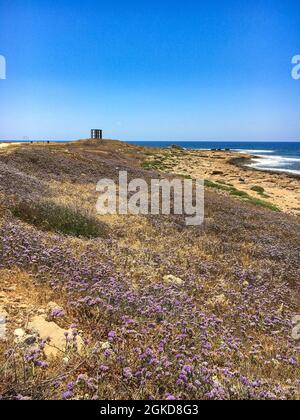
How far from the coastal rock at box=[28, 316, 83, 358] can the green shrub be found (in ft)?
15.0

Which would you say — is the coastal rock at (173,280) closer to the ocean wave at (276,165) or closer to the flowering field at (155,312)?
the flowering field at (155,312)

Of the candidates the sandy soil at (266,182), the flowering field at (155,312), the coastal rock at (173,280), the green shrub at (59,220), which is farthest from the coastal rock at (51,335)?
the sandy soil at (266,182)

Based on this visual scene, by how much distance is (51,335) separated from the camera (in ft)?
15.2

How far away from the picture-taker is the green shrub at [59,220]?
9.61m

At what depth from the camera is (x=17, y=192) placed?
11633 millimetres

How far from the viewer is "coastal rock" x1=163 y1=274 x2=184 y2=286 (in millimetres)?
7200

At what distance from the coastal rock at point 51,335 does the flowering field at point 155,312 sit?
0.12 m

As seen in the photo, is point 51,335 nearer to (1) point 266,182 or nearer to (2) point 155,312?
(2) point 155,312

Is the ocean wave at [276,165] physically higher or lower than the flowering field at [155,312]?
higher

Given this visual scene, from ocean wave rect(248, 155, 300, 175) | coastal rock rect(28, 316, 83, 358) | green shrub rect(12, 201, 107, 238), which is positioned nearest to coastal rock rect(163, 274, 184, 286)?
green shrub rect(12, 201, 107, 238)

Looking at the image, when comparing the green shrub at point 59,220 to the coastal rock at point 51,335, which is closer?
the coastal rock at point 51,335

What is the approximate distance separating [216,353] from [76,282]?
2503 mm

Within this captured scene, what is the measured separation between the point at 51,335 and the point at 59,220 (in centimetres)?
548

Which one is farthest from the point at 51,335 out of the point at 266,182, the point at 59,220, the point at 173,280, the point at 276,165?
the point at 276,165
